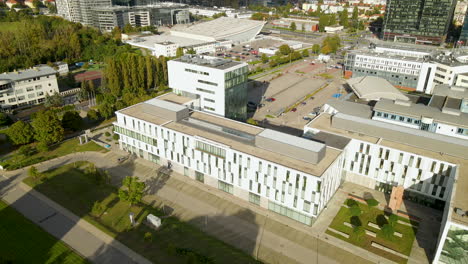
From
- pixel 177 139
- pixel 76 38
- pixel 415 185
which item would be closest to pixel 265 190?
pixel 177 139

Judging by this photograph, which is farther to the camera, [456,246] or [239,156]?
[239,156]

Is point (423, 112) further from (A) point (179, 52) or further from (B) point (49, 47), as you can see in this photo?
(B) point (49, 47)


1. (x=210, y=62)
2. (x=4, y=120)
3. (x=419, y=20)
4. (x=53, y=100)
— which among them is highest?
(x=419, y=20)

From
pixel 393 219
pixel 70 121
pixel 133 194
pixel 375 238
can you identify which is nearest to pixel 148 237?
pixel 133 194

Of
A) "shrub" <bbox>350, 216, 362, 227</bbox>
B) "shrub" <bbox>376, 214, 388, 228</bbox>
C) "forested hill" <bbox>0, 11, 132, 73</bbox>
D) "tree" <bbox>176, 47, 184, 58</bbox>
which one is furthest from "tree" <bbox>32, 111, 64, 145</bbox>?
"tree" <bbox>176, 47, 184, 58</bbox>

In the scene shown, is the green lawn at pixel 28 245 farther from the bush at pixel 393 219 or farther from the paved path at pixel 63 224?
the bush at pixel 393 219

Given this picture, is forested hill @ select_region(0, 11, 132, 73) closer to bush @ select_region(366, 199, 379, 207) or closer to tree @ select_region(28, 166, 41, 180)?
tree @ select_region(28, 166, 41, 180)
